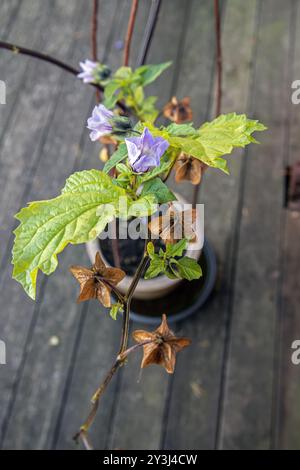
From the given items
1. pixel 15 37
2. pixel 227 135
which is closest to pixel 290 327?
pixel 227 135

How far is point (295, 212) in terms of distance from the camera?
1528mm

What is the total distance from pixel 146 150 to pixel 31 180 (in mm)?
1023

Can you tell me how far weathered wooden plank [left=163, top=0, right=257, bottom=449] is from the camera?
1320mm

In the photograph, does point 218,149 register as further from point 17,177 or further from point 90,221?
point 17,177

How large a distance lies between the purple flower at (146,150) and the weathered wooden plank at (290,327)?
0.91 metres

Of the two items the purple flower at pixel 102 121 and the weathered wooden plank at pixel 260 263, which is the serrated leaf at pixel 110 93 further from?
the weathered wooden plank at pixel 260 263

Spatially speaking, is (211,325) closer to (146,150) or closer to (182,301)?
(182,301)

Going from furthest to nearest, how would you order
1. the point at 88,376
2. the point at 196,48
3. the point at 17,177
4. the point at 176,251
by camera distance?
the point at 196,48
the point at 17,177
the point at 88,376
the point at 176,251

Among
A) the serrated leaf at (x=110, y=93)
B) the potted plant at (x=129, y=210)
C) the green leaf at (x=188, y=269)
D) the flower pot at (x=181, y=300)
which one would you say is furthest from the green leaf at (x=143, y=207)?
the flower pot at (x=181, y=300)

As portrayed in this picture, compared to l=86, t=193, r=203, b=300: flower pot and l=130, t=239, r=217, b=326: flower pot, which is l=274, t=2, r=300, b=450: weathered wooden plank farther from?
l=86, t=193, r=203, b=300: flower pot

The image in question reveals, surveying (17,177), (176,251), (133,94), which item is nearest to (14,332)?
(17,177)

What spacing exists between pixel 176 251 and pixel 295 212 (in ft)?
3.01

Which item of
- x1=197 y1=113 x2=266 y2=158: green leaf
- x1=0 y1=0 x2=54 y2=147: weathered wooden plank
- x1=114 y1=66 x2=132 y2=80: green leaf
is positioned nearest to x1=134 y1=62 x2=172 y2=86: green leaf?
x1=114 y1=66 x2=132 y2=80: green leaf

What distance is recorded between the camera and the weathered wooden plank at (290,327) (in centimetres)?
131
